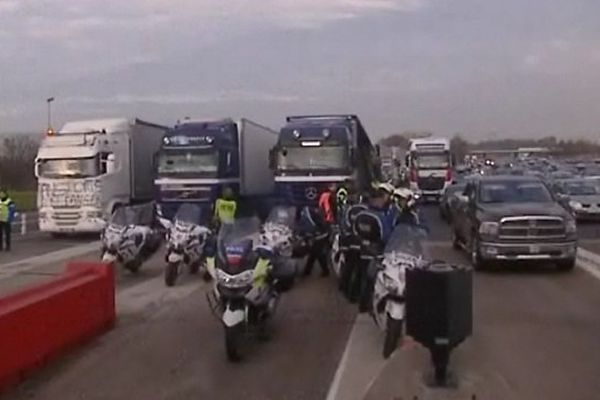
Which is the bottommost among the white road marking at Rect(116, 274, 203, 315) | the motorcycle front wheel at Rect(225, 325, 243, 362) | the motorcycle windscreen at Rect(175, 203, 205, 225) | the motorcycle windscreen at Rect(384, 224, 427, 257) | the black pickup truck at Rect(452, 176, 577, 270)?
the white road marking at Rect(116, 274, 203, 315)

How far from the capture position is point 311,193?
26359 millimetres

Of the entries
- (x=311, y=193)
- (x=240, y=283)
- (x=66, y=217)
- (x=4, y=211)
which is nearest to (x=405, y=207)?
(x=240, y=283)

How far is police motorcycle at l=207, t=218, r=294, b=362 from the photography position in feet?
34.2

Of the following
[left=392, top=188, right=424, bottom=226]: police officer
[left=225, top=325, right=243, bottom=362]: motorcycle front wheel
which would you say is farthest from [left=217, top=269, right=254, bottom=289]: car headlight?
[left=392, top=188, right=424, bottom=226]: police officer

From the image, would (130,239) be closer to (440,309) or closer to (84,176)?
(440,309)

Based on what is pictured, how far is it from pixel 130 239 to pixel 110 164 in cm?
1294

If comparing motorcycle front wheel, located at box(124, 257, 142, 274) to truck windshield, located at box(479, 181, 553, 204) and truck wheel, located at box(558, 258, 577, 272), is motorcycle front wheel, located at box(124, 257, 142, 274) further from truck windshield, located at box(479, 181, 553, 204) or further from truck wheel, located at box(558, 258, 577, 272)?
truck wheel, located at box(558, 258, 577, 272)

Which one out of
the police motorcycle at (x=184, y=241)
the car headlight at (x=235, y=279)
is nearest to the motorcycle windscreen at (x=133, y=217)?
the police motorcycle at (x=184, y=241)

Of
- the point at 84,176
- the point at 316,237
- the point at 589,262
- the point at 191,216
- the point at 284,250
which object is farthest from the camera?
the point at 84,176

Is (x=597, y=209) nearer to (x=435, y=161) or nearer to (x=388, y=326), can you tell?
(x=435, y=161)

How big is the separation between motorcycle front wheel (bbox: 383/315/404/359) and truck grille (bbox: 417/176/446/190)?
130ft

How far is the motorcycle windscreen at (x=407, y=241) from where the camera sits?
1055 centimetres

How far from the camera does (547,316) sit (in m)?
13.5

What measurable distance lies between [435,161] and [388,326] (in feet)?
131
